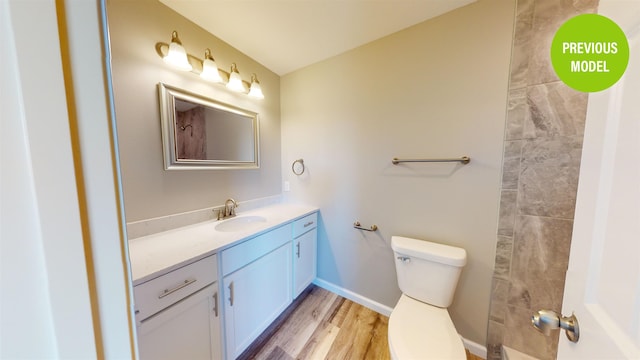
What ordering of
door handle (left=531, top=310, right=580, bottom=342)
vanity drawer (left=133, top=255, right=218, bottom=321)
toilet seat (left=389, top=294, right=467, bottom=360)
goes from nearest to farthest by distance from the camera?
1. door handle (left=531, top=310, right=580, bottom=342)
2. vanity drawer (left=133, top=255, right=218, bottom=321)
3. toilet seat (left=389, top=294, right=467, bottom=360)

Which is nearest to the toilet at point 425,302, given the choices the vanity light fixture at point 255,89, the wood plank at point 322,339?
the wood plank at point 322,339

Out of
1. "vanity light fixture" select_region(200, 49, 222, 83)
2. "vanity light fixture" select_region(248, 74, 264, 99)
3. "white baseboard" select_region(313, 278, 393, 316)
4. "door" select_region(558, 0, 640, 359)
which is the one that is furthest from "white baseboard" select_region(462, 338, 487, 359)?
"vanity light fixture" select_region(200, 49, 222, 83)

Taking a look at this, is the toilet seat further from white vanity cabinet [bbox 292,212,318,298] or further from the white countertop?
the white countertop

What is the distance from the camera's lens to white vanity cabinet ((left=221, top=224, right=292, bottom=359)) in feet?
3.83

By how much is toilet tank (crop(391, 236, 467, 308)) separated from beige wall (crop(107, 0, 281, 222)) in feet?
4.97

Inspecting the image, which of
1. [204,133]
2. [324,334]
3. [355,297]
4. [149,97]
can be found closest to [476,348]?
[355,297]

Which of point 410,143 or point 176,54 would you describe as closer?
point 176,54

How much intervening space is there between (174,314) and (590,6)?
8.16 feet

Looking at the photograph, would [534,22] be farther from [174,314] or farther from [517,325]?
[174,314]

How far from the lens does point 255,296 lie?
134cm

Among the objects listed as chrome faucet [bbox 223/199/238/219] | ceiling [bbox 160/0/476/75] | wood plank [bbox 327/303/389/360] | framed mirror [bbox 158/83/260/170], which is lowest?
wood plank [bbox 327/303/389/360]

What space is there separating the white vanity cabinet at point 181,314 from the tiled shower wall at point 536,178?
171cm

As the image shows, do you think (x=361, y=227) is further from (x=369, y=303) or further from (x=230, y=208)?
(x=230, y=208)

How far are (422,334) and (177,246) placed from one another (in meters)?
1.42
